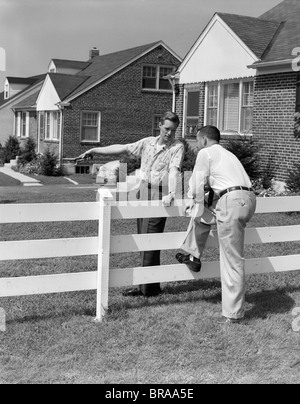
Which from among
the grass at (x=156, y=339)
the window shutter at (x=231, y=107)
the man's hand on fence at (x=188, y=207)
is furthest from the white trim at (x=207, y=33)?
the man's hand on fence at (x=188, y=207)

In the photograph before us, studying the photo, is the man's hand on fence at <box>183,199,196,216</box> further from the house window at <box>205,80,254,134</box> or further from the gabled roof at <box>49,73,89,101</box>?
the gabled roof at <box>49,73,89,101</box>

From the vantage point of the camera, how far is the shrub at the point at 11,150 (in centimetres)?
3769

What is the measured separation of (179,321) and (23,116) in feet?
125

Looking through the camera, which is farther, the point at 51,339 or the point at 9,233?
the point at 9,233

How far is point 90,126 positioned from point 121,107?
2.03 m

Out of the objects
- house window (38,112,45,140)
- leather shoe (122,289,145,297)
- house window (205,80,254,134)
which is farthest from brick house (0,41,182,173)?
leather shoe (122,289,145,297)

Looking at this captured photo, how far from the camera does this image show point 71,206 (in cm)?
579

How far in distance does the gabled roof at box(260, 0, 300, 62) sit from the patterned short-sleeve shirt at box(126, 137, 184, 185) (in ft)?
36.3

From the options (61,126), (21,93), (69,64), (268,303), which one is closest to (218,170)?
(268,303)

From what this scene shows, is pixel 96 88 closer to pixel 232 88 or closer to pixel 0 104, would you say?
pixel 232 88

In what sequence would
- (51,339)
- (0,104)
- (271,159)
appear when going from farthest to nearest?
(0,104) < (271,159) < (51,339)

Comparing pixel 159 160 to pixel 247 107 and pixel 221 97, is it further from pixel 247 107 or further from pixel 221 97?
pixel 221 97

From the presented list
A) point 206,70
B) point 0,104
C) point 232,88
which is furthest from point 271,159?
point 0,104

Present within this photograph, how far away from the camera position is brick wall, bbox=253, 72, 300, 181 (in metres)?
16.5
